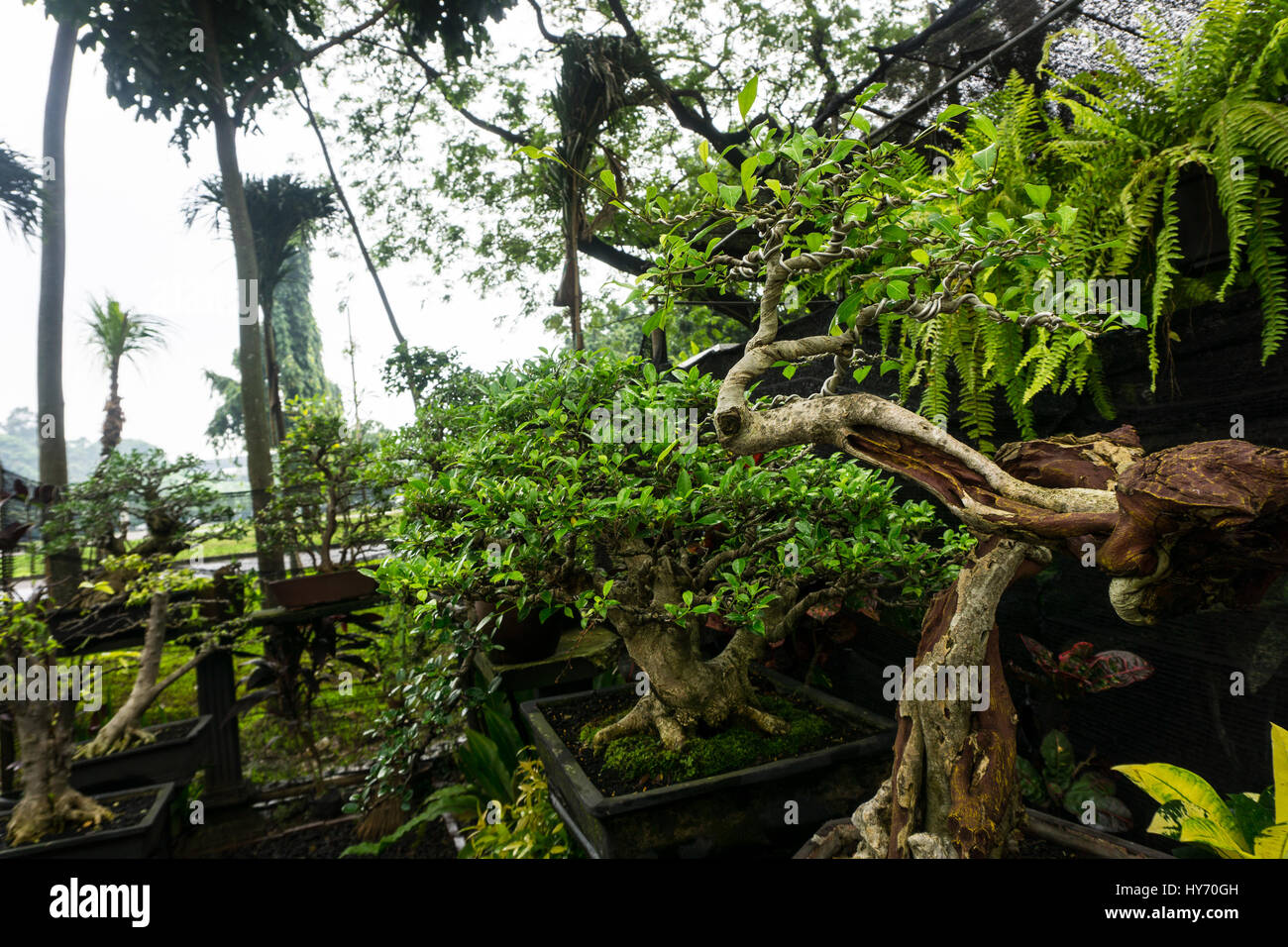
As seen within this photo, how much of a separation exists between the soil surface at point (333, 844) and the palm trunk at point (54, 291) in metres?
2.42

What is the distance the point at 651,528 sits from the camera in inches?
67.5

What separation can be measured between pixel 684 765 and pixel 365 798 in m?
1.22

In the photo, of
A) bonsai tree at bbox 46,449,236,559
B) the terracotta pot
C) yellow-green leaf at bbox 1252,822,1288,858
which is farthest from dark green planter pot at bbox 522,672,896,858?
bonsai tree at bbox 46,449,236,559

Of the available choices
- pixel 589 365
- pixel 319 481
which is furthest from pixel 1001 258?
pixel 319 481

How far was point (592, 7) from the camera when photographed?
6.83 metres

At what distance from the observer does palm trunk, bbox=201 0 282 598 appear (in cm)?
448

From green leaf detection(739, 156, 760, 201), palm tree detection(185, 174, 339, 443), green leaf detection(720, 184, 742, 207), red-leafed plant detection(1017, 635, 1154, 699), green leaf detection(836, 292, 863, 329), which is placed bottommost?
red-leafed plant detection(1017, 635, 1154, 699)

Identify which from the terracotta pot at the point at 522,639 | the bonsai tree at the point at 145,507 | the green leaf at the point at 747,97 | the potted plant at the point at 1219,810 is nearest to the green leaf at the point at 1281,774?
the potted plant at the point at 1219,810

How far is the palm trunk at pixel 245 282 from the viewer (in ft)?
14.7

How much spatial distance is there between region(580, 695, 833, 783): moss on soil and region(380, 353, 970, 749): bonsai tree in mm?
44

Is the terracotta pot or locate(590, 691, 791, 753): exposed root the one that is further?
the terracotta pot

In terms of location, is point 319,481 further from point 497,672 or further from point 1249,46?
point 1249,46

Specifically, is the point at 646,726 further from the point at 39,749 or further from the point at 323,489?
the point at 323,489

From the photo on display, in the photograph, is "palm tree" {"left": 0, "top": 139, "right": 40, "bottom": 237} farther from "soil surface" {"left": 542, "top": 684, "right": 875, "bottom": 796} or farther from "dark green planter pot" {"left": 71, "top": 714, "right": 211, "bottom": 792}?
"soil surface" {"left": 542, "top": 684, "right": 875, "bottom": 796}
